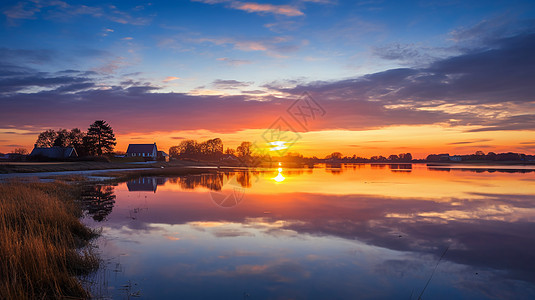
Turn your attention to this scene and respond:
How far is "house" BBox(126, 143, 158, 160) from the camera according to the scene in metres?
112

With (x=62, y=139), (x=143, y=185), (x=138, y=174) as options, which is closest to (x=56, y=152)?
(x=62, y=139)

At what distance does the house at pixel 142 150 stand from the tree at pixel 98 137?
58.2ft

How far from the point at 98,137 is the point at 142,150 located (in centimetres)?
2120

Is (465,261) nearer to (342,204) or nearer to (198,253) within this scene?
(198,253)

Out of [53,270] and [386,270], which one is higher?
[53,270]

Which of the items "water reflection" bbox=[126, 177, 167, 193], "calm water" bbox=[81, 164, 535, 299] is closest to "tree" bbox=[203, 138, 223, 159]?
"water reflection" bbox=[126, 177, 167, 193]

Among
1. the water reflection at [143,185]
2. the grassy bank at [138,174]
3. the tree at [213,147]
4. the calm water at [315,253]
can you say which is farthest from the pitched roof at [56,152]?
the tree at [213,147]

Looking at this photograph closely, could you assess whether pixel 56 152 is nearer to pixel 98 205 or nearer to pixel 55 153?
pixel 55 153

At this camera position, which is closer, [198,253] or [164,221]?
[198,253]

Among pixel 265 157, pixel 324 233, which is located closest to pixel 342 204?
pixel 324 233

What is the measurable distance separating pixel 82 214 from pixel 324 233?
12.6 m

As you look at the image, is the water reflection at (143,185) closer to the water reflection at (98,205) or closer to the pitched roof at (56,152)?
the water reflection at (98,205)

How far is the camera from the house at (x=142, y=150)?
368 feet

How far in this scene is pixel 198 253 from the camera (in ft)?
32.4
